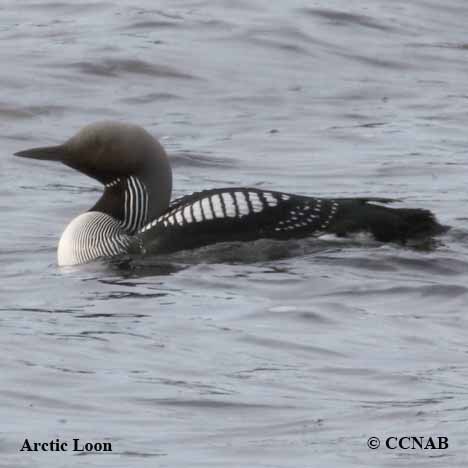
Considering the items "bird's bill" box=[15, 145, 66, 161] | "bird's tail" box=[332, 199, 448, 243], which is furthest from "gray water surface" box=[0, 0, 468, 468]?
"bird's bill" box=[15, 145, 66, 161]

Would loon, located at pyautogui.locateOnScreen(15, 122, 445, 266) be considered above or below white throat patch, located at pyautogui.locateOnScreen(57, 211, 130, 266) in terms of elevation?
above

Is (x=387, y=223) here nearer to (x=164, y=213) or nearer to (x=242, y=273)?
(x=242, y=273)

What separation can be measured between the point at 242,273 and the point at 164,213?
2.12 feet

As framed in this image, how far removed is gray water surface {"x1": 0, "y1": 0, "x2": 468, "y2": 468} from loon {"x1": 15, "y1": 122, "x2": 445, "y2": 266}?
0.29 ft

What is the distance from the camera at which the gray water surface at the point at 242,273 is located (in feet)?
17.5

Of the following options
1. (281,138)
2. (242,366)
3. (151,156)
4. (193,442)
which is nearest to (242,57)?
(281,138)

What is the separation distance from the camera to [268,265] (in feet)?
25.7

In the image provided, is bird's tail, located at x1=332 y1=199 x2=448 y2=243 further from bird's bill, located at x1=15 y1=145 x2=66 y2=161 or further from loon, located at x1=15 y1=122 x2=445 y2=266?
bird's bill, located at x1=15 y1=145 x2=66 y2=161

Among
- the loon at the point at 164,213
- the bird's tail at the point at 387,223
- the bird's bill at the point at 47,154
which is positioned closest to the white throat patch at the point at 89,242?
the loon at the point at 164,213

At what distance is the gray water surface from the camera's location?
5.35 metres

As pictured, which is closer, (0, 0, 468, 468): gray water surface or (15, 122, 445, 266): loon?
(0, 0, 468, 468): gray water surface

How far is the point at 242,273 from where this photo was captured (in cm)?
770

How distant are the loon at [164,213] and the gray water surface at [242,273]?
0.29 ft

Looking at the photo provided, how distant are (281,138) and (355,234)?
3906mm
